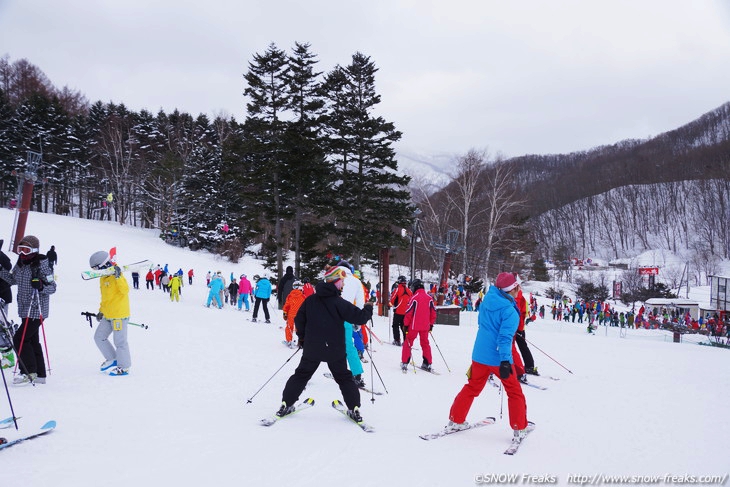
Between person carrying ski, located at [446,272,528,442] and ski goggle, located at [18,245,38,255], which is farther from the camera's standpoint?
ski goggle, located at [18,245,38,255]

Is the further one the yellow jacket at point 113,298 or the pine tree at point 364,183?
the pine tree at point 364,183

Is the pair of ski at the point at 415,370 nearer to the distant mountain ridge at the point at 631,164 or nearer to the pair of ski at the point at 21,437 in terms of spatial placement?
the pair of ski at the point at 21,437

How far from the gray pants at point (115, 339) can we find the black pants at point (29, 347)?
0.67 m

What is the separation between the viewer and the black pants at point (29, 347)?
541 centimetres

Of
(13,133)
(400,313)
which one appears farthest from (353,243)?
(13,133)

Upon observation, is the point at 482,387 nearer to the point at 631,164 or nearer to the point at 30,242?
the point at 30,242

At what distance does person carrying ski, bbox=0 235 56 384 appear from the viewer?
5.43 meters

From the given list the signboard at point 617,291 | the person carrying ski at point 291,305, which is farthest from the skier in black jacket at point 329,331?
the signboard at point 617,291

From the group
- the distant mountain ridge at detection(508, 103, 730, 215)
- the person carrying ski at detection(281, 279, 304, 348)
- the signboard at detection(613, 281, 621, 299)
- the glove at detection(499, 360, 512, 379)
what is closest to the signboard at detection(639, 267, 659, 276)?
the signboard at detection(613, 281, 621, 299)

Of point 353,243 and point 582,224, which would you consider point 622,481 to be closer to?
point 353,243

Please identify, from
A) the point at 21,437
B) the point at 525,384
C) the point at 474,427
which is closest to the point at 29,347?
the point at 21,437

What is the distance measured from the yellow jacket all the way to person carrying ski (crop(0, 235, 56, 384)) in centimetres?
65

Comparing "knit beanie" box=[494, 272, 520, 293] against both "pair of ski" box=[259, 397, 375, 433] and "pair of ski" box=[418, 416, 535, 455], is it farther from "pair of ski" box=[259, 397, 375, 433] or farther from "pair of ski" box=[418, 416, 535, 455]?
"pair of ski" box=[259, 397, 375, 433]

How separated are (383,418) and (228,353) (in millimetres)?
4582
